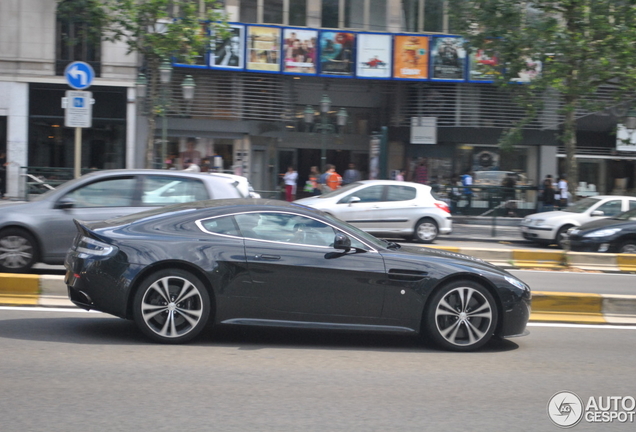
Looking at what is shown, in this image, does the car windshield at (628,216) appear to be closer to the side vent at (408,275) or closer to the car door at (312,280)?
the side vent at (408,275)

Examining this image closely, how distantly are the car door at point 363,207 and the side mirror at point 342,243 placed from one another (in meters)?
11.2

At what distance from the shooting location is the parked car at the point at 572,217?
18.5 m

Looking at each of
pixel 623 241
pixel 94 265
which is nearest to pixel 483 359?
pixel 94 265

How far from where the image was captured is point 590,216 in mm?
18703

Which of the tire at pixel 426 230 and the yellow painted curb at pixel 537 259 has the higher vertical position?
the tire at pixel 426 230

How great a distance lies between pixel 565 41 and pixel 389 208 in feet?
26.5

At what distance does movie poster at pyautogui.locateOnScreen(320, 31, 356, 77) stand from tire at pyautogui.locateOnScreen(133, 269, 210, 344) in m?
24.0

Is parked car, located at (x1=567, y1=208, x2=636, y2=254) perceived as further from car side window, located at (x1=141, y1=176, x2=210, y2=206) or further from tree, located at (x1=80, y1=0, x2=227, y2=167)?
tree, located at (x1=80, y1=0, x2=227, y2=167)

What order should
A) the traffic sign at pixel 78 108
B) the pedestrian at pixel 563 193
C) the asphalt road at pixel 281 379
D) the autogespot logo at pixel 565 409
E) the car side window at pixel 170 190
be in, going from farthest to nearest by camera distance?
the pedestrian at pixel 563 193
the traffic sign at pixel 78 108
the car side window at pixel 170 190
the autogespot logo at pixel 565 409
the asphalt road at pixel 281 379

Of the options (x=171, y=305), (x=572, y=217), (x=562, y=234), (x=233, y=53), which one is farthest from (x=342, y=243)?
(x=233, y=53)

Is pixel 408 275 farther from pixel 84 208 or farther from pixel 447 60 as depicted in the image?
pixel 447 60

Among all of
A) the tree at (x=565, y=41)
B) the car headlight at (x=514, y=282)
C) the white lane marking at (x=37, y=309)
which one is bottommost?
the white lane marking at (x=37, y=309)

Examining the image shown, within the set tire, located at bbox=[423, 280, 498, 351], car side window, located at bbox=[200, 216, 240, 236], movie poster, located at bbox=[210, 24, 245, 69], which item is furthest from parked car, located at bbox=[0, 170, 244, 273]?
movie poster, located at bbox=[210, 24, 245, 69]

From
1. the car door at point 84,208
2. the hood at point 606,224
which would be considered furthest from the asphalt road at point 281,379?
the hood at point 606,224
